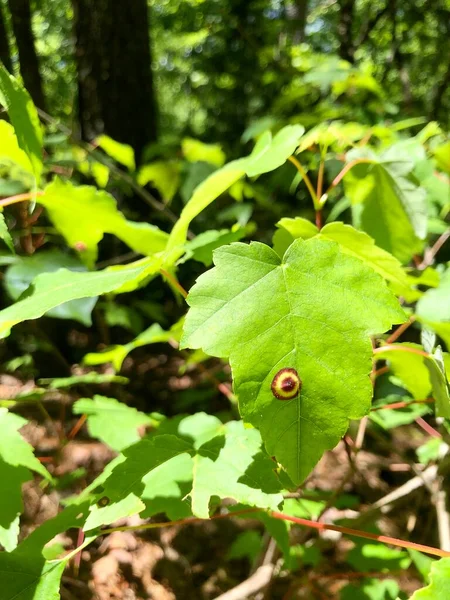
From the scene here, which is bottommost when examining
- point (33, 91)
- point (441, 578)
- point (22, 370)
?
point (22, 370)

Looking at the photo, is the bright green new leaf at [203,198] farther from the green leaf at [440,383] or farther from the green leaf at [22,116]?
the green leaf at [440,383]

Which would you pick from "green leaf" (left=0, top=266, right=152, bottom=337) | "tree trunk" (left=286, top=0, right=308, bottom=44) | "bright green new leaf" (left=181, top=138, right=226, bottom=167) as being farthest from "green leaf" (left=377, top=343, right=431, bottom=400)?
"tree trunk" (left=286, top=0, right=308, bottom=44)

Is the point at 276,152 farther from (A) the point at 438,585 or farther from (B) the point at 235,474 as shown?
(A) the point at 438,585

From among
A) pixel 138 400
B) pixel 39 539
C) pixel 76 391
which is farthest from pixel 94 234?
pixel 138 400

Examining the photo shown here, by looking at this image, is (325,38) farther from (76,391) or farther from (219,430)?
(219,430)

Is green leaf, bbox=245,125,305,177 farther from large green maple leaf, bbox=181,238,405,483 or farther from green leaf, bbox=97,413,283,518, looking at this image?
green leaf, bbox=97,413,283,518

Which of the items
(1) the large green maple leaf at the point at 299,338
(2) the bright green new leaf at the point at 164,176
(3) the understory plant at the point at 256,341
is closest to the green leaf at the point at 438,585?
(3) the understory plant at the point at 256,341
